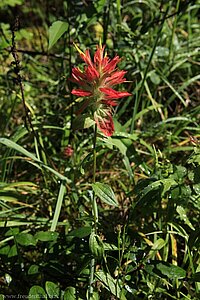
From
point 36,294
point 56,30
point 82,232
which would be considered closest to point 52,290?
point 36,294

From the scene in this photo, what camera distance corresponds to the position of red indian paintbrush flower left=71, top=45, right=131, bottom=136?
110cm

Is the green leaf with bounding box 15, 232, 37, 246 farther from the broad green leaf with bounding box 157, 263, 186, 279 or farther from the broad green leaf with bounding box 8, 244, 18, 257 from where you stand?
the broad green leaf with bounding box 157, 263, 186, 279

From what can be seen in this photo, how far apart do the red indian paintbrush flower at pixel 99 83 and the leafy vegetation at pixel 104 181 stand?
4cm

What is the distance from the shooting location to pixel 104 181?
174 centimetres

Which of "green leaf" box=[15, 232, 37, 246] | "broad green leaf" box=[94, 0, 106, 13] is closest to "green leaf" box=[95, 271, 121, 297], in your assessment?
"green leaf" box=[15, 232, 37, 246]

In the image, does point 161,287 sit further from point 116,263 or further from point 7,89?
point 7,89

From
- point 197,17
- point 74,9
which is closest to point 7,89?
point 74,9

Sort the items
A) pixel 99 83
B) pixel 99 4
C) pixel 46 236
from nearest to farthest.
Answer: pixel 99 83, pixel 46 236, pixel 99 4

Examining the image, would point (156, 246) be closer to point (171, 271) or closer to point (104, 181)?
point (171, 271)

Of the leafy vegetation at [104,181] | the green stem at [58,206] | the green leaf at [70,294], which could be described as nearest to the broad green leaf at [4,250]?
the leafy vegetation at [104,181]

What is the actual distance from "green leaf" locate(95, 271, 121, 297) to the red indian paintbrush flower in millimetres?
348

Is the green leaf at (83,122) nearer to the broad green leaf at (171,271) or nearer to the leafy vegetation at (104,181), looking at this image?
the leafy vegetation at (104,181)

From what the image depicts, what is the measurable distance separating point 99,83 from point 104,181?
2.21 feet

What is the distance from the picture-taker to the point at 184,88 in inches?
83.3
